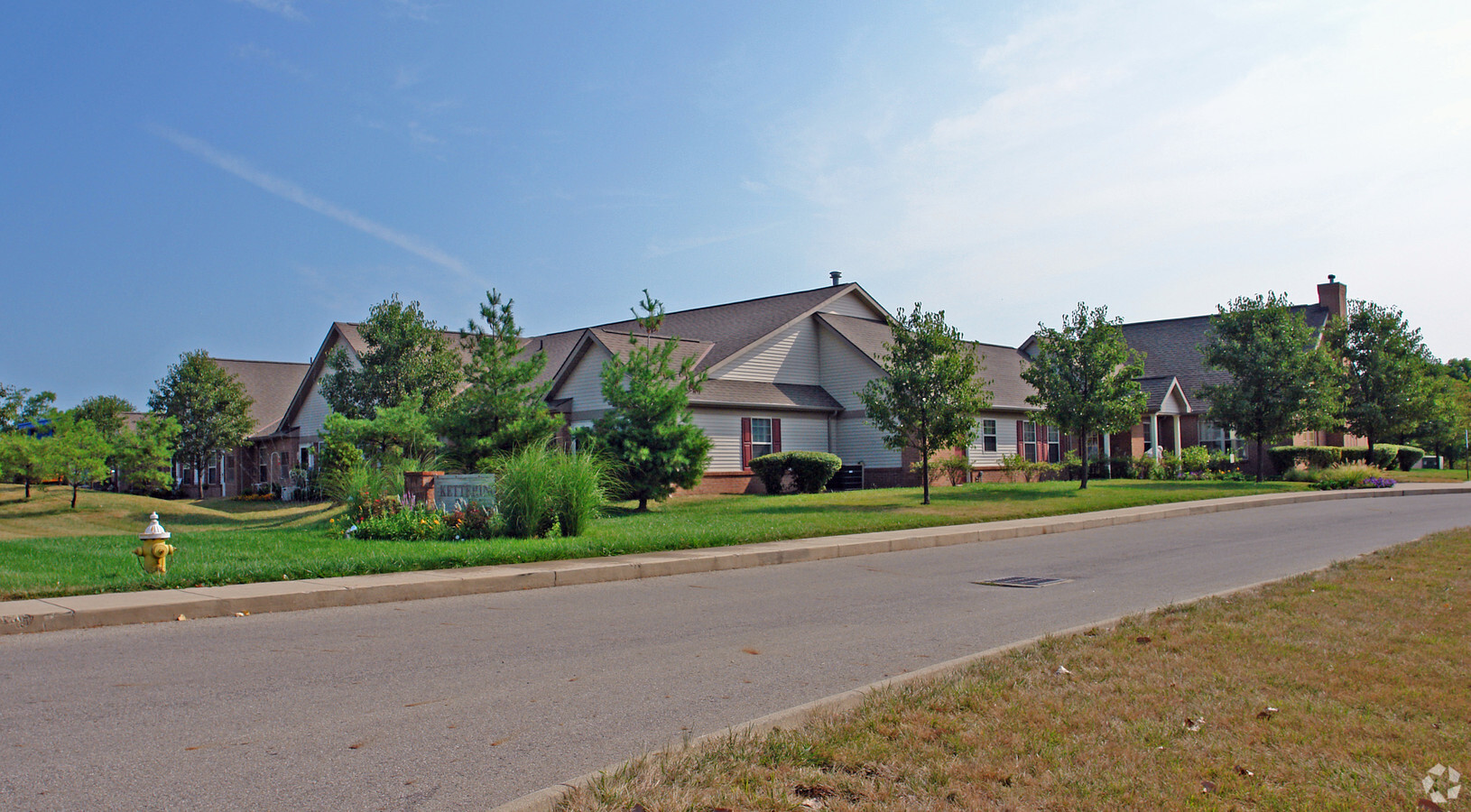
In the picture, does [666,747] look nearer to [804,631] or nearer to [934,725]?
[934,725]

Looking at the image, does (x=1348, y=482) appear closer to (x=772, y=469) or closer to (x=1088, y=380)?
(x=1088, y=380)

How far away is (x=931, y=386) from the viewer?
79.7 feet

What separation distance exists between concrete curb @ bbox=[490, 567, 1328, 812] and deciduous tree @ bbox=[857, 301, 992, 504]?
16.2m

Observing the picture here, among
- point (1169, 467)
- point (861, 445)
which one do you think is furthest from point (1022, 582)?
point (1169, 467)

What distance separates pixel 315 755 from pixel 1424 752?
546 cm

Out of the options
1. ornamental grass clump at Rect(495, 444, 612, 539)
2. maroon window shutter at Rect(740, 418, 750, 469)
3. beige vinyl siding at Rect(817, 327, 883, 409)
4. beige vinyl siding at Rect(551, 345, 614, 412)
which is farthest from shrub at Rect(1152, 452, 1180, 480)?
ornamental grass clump at Rect(495, 444, 612, 539)

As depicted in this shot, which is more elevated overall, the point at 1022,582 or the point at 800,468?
the point at 800,468

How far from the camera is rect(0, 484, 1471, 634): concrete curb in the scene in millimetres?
8914

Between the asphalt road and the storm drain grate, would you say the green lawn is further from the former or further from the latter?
the storm drain grate

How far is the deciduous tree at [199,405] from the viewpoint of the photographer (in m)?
41.5

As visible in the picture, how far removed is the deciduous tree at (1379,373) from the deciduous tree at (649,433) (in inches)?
1413

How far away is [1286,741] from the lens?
4.75 m

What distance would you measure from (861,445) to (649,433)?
13.2 meters

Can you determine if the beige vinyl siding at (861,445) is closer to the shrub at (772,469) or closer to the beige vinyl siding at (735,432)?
the beige vinyl siding at (735,432)
